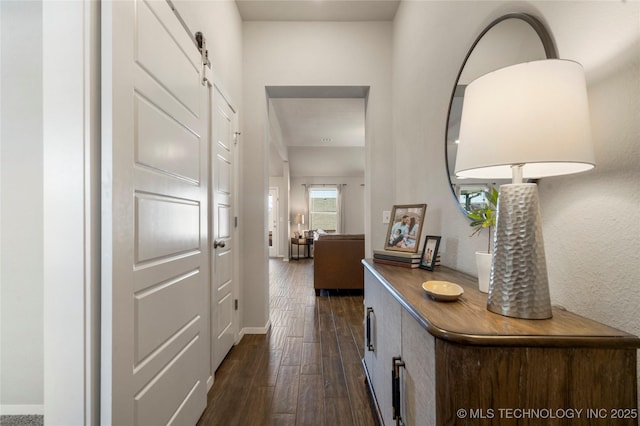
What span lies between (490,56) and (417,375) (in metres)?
1.27

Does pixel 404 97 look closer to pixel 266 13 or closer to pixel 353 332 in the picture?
pixel 266 13

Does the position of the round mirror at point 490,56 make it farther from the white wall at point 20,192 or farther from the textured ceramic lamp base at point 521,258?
the white wall at point 20,192

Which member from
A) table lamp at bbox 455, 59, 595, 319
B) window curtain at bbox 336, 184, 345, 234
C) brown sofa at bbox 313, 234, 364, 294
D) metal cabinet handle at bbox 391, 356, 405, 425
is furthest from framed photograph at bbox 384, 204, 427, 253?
window curtain at bbox 336, 184, 345, 234

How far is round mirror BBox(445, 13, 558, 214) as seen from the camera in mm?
907

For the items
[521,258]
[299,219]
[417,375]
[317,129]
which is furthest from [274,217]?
[521,258]

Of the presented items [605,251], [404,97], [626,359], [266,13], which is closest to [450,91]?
[404,97]

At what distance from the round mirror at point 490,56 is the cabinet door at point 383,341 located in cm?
60

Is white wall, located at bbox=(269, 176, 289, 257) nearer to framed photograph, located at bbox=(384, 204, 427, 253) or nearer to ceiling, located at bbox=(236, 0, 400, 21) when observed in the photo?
ceiling, located at bbox=(236, 0, 400, 21)

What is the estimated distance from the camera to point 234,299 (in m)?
2.40

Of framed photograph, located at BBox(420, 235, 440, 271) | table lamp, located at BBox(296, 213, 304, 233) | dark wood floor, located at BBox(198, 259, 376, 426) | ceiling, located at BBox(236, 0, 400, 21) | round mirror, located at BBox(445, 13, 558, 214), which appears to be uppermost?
ceiling, located at BBox(236, 0, 400, 21)

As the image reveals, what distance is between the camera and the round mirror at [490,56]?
2.97ft

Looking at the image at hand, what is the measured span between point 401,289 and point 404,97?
184 centimetres

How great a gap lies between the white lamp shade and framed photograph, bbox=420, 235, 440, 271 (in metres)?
0.72

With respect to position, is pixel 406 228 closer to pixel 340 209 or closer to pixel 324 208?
pixel 340 209
